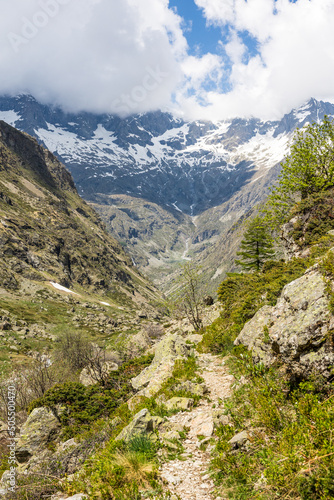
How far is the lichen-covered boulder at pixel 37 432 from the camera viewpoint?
12.4m

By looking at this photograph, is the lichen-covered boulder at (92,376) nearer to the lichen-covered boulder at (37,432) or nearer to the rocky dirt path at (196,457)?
the lichen-covered boulder at (37,432)

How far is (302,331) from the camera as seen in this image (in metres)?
6.95

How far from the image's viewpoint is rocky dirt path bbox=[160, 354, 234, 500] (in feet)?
19.7

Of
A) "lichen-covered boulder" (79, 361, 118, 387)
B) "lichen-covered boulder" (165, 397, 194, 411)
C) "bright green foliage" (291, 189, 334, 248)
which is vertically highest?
"bright green foliage" (291, 189, 334, 248)

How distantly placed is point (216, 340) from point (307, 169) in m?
18.6

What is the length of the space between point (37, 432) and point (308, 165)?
29.0 meters

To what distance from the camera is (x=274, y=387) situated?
704 centimetres

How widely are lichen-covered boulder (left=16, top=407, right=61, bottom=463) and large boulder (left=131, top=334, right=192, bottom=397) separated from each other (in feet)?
15.2

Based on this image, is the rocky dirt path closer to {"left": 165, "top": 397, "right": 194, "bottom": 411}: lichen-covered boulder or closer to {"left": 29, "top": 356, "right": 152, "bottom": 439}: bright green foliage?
{"left": 165, "top": 397, "right": 194, "bottom": 411}: lichen-covered boulder

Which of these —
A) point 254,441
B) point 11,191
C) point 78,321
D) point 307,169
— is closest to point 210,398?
point 254,441

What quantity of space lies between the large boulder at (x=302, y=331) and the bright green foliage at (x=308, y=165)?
19376mm

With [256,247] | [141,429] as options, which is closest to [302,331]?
[141,429]

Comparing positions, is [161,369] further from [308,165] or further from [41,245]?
[41,245]

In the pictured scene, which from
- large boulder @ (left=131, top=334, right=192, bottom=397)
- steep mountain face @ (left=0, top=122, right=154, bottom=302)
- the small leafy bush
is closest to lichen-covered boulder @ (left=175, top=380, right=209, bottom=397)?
large boulder @ (left=131, top=334, right=192, bottom=397)
